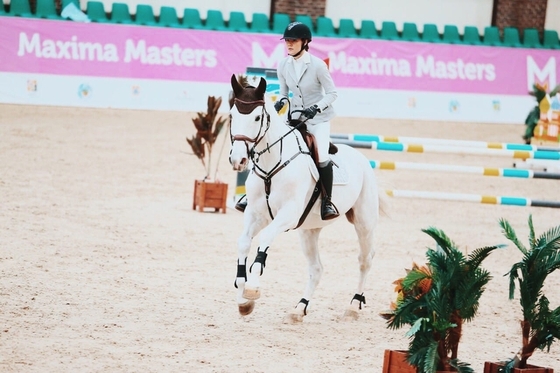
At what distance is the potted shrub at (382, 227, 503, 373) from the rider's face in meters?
2.39

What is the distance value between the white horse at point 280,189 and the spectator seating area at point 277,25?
1306 cm

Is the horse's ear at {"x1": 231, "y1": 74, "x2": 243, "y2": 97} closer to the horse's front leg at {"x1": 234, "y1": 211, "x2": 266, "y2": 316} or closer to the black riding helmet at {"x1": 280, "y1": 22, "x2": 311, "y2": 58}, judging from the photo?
the black riding helmet at {"x1": 280, "y1": 22, "x2": 311, "y2": 58}

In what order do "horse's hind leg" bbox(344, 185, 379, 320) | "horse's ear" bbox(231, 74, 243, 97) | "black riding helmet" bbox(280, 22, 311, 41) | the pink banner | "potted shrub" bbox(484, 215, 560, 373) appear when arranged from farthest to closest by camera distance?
the pink banner
"horse's hind leg" bbox(344, 185, 379, 320)
"black riding helmet" bbox(280, 22, 311, 41)
"horse's ear" bbox(231, 74, 243, 97)
"potted shrub" bbox(484, 215, 560, 373)

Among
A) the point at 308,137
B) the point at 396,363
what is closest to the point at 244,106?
the point at 308,137

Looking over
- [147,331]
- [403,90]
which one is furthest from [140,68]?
[147,331]

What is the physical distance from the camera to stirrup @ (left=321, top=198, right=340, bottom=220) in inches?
267

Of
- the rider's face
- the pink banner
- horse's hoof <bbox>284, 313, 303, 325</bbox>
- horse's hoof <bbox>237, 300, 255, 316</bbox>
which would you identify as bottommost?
horse's hoof <bbox>284, 313, 303, 325</bbox>

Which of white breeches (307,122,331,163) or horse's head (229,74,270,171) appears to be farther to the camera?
white breeches (307,122,331,163)

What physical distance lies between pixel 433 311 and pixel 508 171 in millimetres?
7251

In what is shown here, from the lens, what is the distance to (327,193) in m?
6.76

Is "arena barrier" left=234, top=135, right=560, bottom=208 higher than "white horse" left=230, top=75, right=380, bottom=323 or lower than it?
higher

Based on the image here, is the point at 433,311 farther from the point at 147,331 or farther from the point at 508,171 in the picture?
the point at 508,171

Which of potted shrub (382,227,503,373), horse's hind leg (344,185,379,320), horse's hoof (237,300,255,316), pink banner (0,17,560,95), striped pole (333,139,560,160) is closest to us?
potted shrub (382,227,503,373)

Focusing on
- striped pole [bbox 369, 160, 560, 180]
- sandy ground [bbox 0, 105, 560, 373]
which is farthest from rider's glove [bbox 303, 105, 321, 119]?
striped pole [bbox 369, 160, 560, 180]
